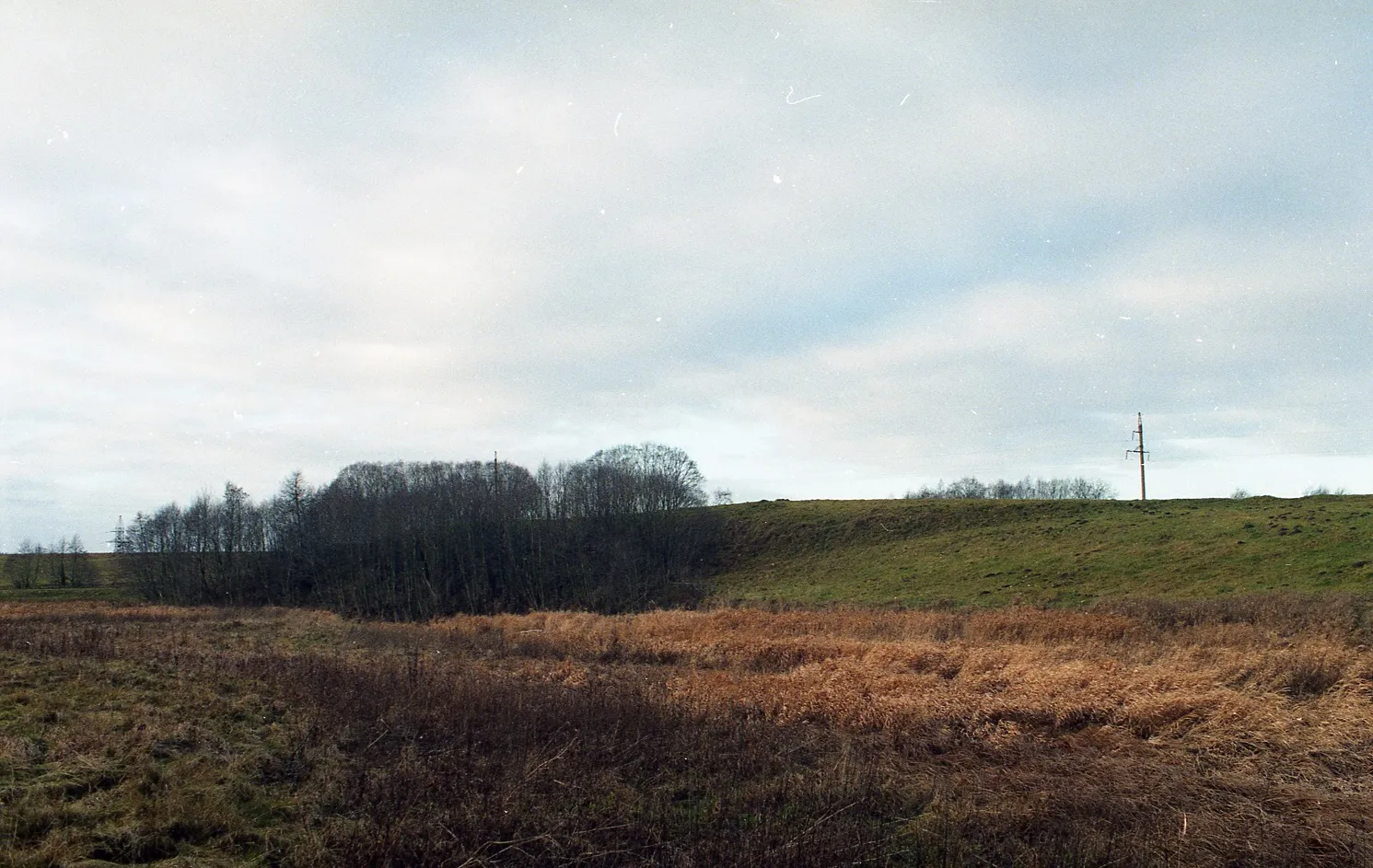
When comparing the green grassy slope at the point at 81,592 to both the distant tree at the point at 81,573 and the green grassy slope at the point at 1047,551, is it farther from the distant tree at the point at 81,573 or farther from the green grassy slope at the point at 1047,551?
the green grassy slope at the point at 1047,551

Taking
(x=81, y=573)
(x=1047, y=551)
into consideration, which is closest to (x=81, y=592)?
(x=81, y=573)

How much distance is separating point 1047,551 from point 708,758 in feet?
109

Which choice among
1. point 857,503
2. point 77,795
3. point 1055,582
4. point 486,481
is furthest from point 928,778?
point 486,481

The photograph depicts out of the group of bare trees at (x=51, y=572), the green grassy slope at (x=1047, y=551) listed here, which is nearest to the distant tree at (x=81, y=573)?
the group of bare trees at (x=51, y=572)

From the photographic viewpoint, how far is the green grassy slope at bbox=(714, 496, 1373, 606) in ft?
92.9

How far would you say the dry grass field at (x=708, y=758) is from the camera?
636 cm

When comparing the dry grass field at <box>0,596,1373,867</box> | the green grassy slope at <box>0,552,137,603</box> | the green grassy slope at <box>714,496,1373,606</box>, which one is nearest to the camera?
the dry grass field at <box>0,596,1373,867</box>

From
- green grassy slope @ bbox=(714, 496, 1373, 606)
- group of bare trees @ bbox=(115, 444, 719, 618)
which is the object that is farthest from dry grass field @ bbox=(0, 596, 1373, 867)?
group of bare trees @ bbox=(115, 444, 719, 618)

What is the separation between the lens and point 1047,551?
125 ft

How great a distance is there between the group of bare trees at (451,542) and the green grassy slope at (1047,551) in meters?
6.79

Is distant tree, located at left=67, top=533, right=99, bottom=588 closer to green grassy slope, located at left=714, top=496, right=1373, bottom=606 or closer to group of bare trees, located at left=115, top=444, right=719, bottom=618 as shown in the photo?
group of bare trees, located at left=115, top=444, right=719, bottom=618

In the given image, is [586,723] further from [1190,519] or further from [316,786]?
[1190,519]

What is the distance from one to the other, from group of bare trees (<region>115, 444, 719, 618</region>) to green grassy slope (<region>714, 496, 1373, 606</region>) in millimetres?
6788

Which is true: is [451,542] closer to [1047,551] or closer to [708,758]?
[1047,551]
